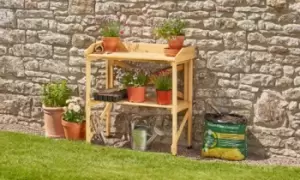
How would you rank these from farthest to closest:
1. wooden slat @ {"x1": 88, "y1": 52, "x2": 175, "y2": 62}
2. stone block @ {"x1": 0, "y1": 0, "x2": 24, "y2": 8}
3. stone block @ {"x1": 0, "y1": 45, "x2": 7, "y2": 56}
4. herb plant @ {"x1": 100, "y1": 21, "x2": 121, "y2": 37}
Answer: stone block @ {"x1": 0, "y1": 45, "x2": 7, "y2": 56} → stone block @ {"x1": 0, "y1": 0, "x2": 24, "y2": 8} → herb plant @ {"x1": 100, "y1": 21, "x2": 121, "y2": 37} → wooden slat @ {"x1": 88, "y1": 52, "x2": 175, "y2": 62}

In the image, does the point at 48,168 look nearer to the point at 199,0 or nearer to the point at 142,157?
the point at 142,157

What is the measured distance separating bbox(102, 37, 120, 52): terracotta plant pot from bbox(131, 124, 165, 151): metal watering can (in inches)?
30.5

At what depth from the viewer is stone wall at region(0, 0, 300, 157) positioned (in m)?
6.25

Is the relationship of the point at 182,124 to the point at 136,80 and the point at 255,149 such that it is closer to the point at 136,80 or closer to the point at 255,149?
the point at 136,80

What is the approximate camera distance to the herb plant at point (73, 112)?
271 inches

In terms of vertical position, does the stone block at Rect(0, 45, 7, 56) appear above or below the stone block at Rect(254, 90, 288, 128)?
above

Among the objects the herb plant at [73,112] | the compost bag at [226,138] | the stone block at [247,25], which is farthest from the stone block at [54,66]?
the stone block at [247,25]

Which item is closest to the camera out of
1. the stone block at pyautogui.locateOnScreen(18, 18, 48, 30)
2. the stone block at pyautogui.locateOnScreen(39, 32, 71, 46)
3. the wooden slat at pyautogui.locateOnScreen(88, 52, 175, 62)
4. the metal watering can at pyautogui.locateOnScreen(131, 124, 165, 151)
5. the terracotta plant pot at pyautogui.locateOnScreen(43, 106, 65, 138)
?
the wooden slat at pyautogui.locateOnScreen(88, 52, 175, 62)

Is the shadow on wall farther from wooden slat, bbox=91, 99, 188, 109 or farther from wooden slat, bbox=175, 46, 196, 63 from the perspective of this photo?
wooden slat, bbox=175, 46, 196, 63

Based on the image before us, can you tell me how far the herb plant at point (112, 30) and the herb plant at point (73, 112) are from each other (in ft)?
2.46

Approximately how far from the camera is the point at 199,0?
6520mm

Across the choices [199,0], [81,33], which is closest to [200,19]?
[199,0]

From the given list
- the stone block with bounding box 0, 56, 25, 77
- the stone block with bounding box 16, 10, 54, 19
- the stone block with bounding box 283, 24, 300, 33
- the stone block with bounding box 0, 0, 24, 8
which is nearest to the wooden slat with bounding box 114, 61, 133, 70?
the stone block with bounding box 16, 10, 54, 19

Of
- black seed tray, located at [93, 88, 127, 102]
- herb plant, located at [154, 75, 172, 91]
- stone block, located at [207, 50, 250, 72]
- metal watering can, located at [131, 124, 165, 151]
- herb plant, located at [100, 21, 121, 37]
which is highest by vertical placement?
herb plant, located at [100, 21, 121, 37]
